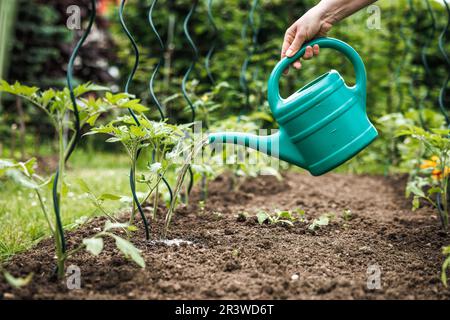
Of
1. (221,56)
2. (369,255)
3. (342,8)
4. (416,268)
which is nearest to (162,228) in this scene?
(369,255)

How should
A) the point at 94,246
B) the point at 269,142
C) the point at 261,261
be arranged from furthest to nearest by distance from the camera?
the point at 269,142 < the point at 261,261 < the point at 94,246

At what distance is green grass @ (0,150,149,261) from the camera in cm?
182

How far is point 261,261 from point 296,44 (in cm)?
76

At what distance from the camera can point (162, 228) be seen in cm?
183

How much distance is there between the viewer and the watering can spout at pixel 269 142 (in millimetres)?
1597

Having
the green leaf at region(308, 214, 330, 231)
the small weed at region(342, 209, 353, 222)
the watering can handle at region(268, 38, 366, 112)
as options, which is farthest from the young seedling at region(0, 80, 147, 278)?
the small weed at region(342, 209, 353, 222)

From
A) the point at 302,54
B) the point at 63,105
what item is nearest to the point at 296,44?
the point at 302,54

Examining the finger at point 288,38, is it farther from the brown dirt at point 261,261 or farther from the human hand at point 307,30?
the brown dirt at point 261,261

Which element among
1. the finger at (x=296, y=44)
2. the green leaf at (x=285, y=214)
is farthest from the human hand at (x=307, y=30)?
the green leaf at (x=285, y=214)

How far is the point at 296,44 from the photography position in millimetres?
1618

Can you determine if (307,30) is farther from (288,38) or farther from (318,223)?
(318,223)

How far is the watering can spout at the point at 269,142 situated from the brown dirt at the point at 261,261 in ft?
1.09

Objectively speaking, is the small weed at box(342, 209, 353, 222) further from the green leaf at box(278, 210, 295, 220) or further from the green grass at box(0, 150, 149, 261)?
the green grass at box(0, 150, 149, 261)

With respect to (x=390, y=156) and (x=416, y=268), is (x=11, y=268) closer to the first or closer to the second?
Answer: (x=416, y=268)
